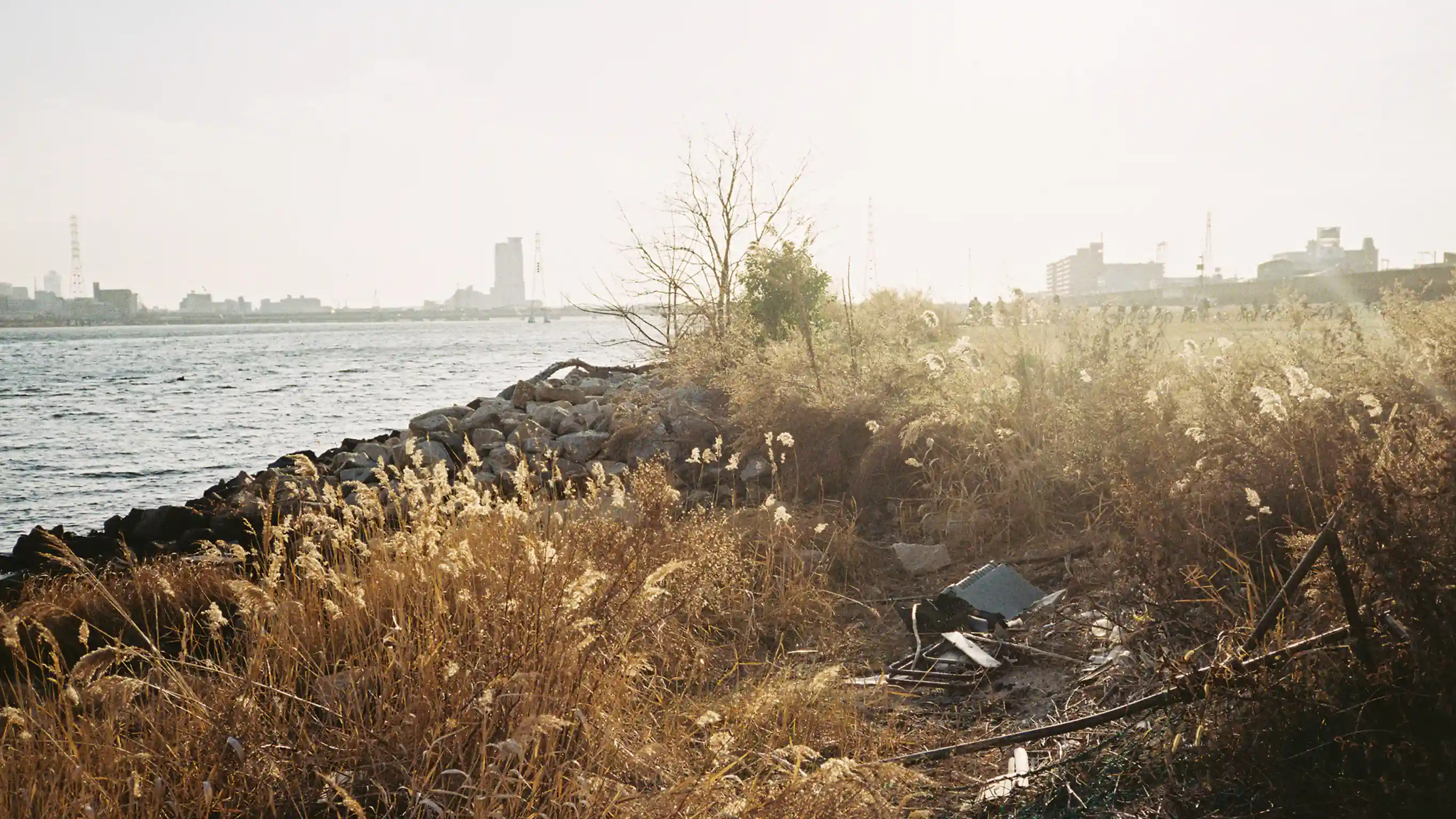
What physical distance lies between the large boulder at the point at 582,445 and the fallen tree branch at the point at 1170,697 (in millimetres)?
8738

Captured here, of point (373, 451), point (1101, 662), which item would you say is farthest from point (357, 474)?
point (1101, 662)

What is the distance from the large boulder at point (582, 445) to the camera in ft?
39.5

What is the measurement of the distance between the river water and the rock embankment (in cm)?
213

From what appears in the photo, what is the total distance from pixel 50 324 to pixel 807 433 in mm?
160136

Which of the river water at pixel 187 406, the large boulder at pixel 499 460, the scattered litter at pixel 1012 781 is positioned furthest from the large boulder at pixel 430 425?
the scattered litter at pixel 1012 781

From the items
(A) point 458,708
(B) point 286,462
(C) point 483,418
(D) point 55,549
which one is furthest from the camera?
(B) point 286,462

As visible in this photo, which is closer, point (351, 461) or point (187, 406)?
point (351, 461)

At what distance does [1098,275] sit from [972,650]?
2289 inches

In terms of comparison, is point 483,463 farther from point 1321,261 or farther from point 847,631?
point 1321,261

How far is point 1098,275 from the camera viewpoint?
58.5m

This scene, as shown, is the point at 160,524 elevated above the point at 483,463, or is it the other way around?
the point at 483,463

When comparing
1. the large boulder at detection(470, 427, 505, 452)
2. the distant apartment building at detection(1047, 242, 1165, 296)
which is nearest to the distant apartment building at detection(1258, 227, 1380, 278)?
the distant apartment building at detection(1047, 242, 1165, 296)

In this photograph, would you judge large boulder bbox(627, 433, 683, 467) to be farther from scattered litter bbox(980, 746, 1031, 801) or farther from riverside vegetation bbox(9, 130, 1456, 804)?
scattered litter bbox(980, 746, 1031, 801)

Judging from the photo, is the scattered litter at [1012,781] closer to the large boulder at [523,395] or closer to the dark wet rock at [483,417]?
the dark wet rock at [483,417]
